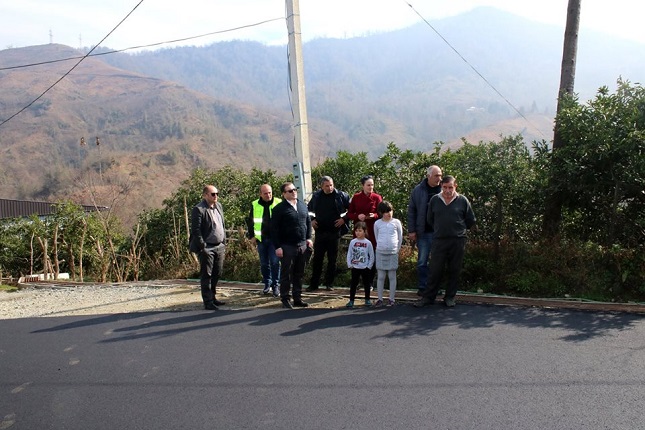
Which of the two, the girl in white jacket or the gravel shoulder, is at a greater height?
the girl in white jacket

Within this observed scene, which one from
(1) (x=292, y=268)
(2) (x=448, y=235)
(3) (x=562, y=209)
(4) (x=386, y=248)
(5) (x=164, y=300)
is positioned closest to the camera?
(2) (x=448, y=235)

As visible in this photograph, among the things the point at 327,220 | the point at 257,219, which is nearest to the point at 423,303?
the point at 327,220

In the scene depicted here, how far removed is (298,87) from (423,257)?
11.3ft

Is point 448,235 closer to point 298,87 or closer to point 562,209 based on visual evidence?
point 562,209

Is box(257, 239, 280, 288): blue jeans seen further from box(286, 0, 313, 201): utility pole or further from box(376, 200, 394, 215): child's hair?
box(376, 200, 394, 215): child's hair

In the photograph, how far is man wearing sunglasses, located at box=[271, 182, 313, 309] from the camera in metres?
7.76

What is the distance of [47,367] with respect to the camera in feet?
18.7

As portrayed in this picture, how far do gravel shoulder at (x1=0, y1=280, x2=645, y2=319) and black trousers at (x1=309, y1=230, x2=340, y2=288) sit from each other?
205 millimetres

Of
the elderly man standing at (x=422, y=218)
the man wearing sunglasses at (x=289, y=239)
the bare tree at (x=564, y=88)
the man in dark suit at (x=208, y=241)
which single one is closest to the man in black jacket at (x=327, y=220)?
the man wearing sunglasses at (x=289, y=239)

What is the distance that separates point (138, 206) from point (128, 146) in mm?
48640

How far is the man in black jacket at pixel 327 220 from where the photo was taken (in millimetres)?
8508

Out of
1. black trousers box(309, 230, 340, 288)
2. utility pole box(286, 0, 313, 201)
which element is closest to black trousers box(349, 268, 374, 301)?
black trousers box(309, 230, 340, 288)

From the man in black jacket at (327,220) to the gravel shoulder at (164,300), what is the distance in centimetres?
53

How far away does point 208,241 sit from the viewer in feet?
26.3
